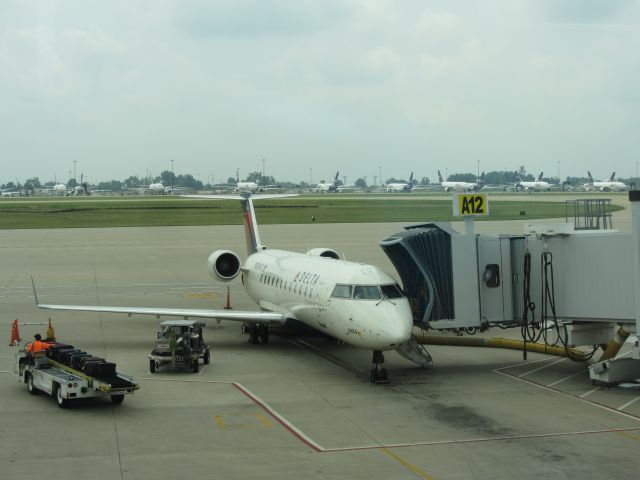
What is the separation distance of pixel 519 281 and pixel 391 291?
13.6 feet

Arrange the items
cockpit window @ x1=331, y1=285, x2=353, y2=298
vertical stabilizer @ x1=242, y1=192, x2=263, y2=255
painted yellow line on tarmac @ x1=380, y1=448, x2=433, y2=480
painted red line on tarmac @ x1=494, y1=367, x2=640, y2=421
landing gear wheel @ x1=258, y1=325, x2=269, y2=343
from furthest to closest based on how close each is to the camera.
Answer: vertical stabilizer @ x1=242, y1=192, x2=263, y2=255 → landing gear wheel @ x1=258, y1=325, x2=269, y2=343 → cockpit window @ x1=331, y1=285, x2=353, y2=298 → painted red line on tarmac @ x1=494, y1=367, x2=640, y2=421 → painted yellow line on tarmac @ x1=380, y1=448, x2=433, y2=480

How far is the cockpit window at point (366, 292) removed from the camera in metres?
26.2

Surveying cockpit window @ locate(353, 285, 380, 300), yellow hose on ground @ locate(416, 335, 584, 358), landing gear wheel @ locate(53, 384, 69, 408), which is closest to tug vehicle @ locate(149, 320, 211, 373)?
landing gear wheel @ locate(53, 384, 69, 408)

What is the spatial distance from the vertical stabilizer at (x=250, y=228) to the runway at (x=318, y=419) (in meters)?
4.53

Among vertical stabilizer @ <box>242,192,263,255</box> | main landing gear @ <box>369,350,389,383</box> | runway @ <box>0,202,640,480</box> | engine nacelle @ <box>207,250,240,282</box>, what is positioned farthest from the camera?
vertical stabilizer @ <box>242,192,263,255</box>

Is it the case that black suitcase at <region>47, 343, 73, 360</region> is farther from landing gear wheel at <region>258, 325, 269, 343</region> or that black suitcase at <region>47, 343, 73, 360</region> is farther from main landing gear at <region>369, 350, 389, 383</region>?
landing gear wheel at <region>258, 325, 269, 343</region>

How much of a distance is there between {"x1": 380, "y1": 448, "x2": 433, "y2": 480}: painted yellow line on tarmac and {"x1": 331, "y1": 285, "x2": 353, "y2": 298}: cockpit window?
27.1 ft

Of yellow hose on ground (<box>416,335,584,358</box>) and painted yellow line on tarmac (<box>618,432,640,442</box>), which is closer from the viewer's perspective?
painted yellow line on tarmac (<box>618,432,640,442</box>)

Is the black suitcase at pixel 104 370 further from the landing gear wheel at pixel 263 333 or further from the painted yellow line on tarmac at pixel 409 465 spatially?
the landing gear wheel at pixel 263 333

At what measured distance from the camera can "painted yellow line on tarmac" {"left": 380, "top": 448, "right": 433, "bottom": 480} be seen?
17.1m

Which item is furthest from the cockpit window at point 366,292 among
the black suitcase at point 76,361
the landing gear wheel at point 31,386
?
the landing gear wheel at point 31,386

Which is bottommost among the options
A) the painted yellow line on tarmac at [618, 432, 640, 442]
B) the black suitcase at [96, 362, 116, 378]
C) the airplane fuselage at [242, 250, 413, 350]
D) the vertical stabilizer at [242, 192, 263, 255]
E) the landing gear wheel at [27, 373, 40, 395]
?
the painted yellow line on tarmac at [618, 432, 640, 442]

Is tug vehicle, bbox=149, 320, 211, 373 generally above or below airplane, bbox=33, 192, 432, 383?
below

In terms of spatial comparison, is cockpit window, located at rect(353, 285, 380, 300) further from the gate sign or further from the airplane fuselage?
the gate sign
